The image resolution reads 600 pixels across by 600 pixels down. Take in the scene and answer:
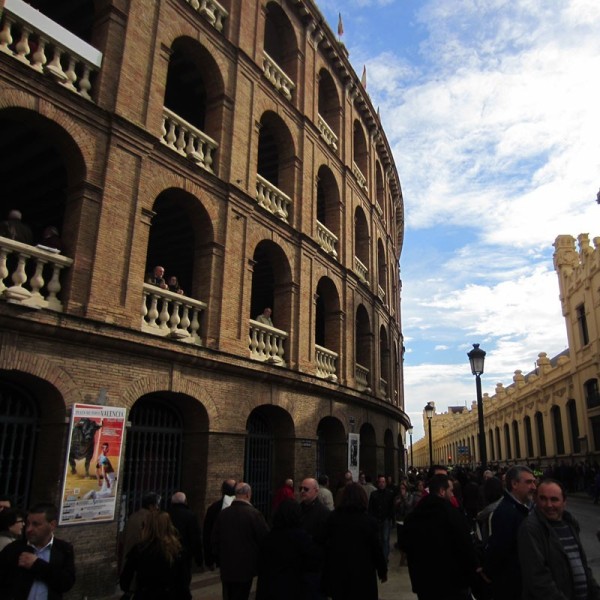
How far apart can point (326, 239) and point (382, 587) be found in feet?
35.6

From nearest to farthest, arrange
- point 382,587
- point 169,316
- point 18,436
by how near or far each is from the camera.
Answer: point 18,436, point 382,587, point 169,316

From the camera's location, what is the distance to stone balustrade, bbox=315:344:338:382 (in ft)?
53.3

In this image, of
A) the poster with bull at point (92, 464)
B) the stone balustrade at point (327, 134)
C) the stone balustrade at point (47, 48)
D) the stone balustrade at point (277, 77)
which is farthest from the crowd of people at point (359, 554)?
the stone balustrade at point (327, 134)

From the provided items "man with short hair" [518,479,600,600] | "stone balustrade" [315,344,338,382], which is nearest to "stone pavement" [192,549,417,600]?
"man with short hair" [518,479,600,600]

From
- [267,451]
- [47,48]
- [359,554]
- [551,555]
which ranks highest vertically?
[47,48]

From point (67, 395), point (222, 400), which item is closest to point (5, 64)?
point (67, 395)

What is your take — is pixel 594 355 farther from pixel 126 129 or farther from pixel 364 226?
pixel 126 129

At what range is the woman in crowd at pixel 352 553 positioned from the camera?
4.81 metres

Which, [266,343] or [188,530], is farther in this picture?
[266,343]

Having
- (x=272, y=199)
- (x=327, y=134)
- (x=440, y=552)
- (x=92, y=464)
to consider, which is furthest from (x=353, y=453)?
(x=440, y=552)

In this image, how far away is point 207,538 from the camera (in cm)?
743

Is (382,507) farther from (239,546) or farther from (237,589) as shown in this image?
(239,546)

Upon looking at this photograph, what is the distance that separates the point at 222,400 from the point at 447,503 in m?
7.59

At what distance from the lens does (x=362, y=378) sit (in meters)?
19.4
